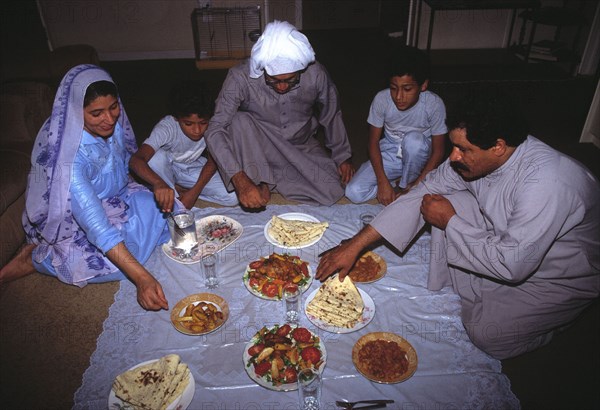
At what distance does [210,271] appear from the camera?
2.66m

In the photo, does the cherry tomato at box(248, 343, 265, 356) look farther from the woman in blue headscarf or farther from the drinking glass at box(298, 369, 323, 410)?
the woman in blue headscarf

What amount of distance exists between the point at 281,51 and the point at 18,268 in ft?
8.52

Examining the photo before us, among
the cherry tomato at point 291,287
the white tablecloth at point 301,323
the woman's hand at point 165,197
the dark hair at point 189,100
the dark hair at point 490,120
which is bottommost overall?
the white tablecloth at point 301,323

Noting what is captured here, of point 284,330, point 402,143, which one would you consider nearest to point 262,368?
point 284,330

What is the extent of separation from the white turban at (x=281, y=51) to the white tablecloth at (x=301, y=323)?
4.66ft

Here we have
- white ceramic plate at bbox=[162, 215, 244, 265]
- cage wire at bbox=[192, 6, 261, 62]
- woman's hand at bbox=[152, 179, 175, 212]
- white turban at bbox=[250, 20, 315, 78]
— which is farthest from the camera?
cage wire at bbox=[192, 6, 261, 62]

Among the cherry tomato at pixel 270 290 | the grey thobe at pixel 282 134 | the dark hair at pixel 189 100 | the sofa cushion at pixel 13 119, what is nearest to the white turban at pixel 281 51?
the grey thobe at pixel 282 134

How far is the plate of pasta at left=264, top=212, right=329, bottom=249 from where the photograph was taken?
296cm

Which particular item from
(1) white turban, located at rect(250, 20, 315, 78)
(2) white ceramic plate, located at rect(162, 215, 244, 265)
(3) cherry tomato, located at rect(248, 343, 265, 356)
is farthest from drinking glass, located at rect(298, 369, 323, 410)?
(1) white turban, located at rect(250, 20, 315, 78)

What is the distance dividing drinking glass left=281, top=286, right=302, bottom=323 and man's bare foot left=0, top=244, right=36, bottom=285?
2121mm

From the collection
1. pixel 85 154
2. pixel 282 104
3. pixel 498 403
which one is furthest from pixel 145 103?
pixel 498 403

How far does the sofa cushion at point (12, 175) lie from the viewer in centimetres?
354

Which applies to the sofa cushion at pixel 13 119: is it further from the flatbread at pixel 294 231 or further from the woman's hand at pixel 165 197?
the flatbread at pixel 294 231

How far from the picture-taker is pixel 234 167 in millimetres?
3490
